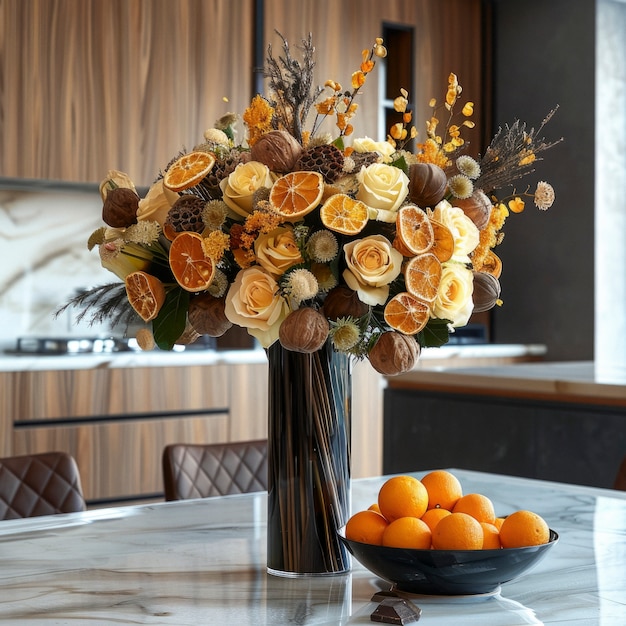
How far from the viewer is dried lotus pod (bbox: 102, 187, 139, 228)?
1168mm

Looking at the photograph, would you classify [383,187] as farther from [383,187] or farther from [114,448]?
[114,448]

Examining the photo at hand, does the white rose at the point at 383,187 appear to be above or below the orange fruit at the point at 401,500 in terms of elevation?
above

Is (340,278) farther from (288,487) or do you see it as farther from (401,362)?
(288,487)

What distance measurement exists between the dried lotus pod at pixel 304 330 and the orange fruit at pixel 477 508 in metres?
0.24

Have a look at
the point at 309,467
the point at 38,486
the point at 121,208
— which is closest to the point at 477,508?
the point at 309,467

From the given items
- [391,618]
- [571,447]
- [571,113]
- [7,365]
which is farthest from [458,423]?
[571,113]

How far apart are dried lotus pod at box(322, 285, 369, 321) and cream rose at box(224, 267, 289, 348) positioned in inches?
1.8

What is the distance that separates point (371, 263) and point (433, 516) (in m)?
0.28

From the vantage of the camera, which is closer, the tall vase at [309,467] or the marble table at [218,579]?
the marble table at [218,579]

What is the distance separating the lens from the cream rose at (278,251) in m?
1.06

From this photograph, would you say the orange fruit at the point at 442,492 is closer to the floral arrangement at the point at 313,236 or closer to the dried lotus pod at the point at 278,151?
the floral arrangement at the point at 313,236

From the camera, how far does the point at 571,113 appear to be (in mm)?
4914

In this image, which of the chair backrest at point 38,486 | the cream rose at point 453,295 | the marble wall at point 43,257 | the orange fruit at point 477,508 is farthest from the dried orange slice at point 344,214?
the marble wall at point 43,257

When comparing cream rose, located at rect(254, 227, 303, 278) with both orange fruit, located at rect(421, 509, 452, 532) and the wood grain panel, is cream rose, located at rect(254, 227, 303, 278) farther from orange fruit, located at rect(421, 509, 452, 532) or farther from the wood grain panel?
the wood grain panel
